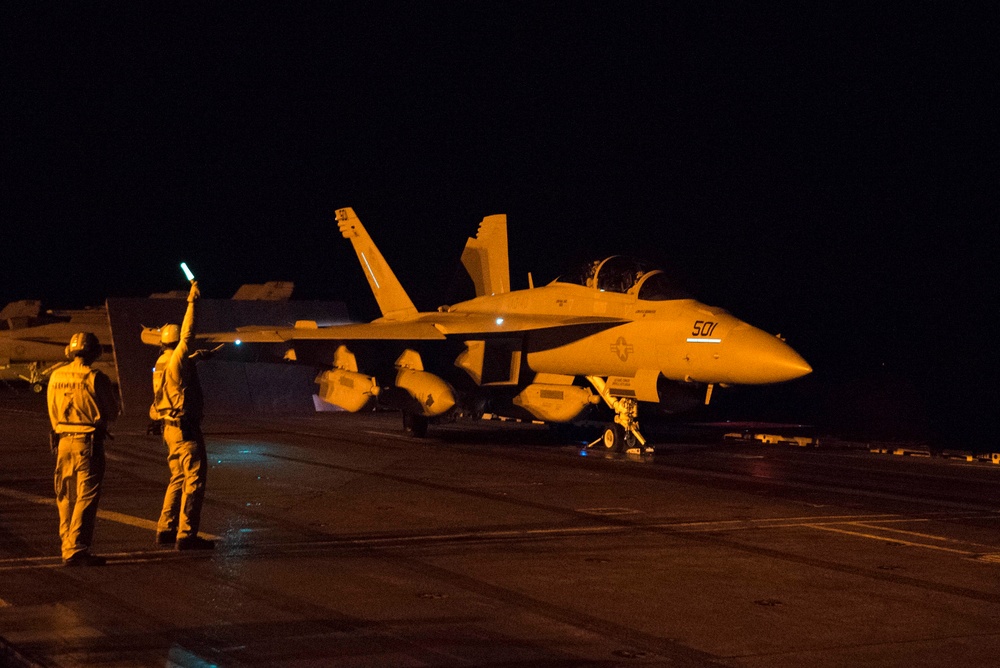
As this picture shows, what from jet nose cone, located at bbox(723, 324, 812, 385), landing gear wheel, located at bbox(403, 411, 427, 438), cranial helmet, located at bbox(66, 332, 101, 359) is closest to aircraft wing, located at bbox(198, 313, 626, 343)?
landing gear wheel, located at bbox(403, 411, 427, 438)

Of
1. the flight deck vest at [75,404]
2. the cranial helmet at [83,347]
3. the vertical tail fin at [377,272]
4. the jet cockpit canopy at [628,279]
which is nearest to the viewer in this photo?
the flight deck vest at [75,404]

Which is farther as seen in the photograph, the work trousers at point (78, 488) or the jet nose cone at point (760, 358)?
the jet nose cone at point (760, 358)

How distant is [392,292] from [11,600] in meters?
18.4

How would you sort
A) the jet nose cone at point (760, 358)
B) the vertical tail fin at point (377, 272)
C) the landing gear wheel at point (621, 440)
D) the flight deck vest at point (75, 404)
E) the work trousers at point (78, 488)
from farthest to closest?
the vertical tail fin at point (377, 272) < the landing gear wheel at point (621, 440) < the jet nose cone at point (760, 358) < the flight deck vest at point (75, 404) < the work trousers at point (78, 488)

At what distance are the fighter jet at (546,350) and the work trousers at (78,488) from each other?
10207 mm

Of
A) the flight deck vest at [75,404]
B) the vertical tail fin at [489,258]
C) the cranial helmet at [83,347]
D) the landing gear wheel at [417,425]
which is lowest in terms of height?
the landing gear wheel at [417,425]

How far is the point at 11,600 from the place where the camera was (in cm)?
752

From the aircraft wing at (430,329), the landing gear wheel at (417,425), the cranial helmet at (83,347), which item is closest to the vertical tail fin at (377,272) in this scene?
the aircraft wing at (430,329)

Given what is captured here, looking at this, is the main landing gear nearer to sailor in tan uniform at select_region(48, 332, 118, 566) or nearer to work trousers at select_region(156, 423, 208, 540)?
work trousers at select_region(156, 423, 208, 540)

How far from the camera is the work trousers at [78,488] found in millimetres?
8789

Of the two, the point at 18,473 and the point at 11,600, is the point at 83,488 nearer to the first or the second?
the point at 11,600

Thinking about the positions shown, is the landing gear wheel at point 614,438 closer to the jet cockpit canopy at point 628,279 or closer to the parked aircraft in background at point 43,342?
the jet cockpit canopy at point 628,279

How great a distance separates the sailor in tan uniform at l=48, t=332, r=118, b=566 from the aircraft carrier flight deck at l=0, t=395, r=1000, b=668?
260mm

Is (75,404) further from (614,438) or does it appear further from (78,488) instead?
(614,438)
